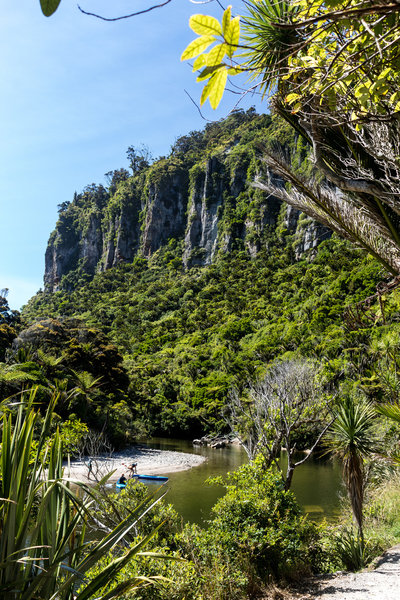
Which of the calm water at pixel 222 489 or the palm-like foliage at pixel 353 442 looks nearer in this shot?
the palm-like foliage at pixel 353 442

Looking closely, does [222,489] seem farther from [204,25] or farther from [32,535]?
[204,25]

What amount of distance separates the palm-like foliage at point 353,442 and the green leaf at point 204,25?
788cm

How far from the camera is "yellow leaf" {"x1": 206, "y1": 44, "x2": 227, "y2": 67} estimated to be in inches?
45.7

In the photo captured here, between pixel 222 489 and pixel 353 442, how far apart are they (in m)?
10.0

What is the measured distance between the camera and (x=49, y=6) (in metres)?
0.85

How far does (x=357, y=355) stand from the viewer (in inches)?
1118

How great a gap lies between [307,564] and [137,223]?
115 m

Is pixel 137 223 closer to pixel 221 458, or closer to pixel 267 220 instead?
pixel 267 220

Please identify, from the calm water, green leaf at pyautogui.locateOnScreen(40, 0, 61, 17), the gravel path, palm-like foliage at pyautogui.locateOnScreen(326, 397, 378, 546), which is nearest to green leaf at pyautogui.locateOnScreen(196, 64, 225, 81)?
green leaf at pyautogui.locateOnScreen(40, 0, 61, 17)

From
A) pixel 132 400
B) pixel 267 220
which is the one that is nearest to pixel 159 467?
pixel 132 400

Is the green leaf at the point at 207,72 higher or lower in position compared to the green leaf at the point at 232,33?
lower

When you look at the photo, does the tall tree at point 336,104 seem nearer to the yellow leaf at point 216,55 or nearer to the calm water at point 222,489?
the yellow leaf at point 216,55

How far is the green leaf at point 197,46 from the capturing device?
3.69 ft

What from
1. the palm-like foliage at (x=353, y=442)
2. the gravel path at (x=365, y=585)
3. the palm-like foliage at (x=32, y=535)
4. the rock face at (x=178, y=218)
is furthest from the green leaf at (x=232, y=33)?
the rock face at (x=178, y=218)
